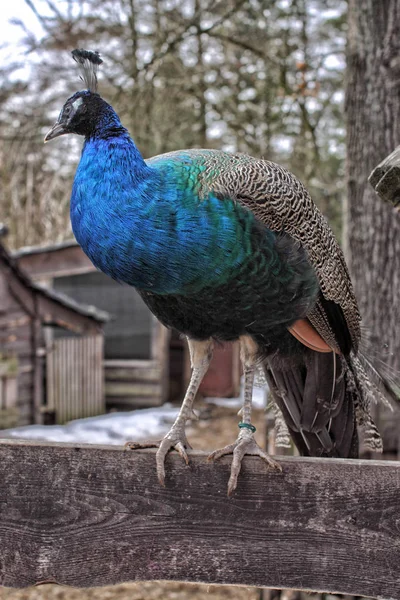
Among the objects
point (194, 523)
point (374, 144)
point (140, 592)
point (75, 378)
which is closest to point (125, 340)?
point (75, 378)

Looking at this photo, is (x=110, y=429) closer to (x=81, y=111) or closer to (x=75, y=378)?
(x=75, y=378)

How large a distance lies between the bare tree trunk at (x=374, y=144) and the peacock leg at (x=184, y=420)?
1332mm

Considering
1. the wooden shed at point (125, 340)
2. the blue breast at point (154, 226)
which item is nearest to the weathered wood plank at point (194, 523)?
the blue breast at point (154, 226)

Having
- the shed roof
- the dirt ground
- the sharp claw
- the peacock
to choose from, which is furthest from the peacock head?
the shed roof

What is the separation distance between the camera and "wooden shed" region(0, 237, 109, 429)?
7.32 m

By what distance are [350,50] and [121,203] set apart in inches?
88.4

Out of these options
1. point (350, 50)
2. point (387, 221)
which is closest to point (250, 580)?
point (387, 221)

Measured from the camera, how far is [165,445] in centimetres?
176

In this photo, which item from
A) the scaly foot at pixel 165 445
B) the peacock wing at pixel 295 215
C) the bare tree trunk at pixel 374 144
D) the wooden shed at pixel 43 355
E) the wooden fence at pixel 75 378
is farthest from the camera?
the wooden fence at pixel 75 378

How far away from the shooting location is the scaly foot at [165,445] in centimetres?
155

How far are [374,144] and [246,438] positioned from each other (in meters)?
2.08

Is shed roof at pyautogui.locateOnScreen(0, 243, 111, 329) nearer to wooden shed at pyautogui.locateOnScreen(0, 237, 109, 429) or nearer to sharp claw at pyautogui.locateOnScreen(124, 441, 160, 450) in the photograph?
wooden shed at pyautogui.locateOnScreen(0, 237, 109, 429)

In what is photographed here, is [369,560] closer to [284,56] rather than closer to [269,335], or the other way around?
[269,335]

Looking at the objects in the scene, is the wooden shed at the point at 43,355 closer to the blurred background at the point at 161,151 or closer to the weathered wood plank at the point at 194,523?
the blurred background at the point at 161,151
